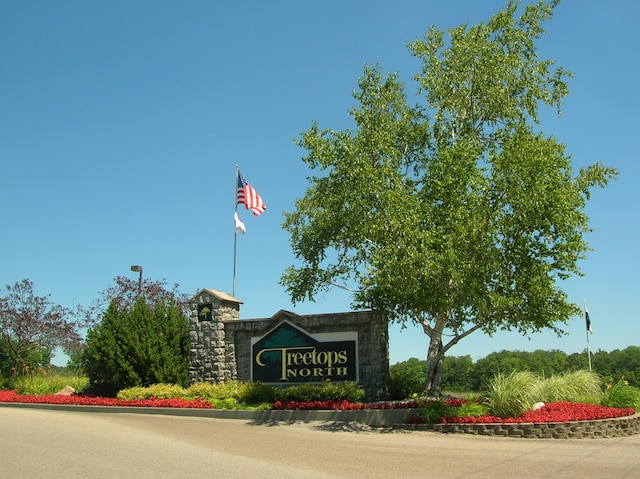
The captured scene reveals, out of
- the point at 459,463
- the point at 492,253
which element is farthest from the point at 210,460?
the point at 492,253

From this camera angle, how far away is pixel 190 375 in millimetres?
21625

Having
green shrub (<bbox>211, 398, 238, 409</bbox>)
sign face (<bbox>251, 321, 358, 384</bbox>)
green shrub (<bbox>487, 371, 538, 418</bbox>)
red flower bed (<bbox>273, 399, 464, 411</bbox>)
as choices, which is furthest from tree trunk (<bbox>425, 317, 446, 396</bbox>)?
green shrub (<bbox>211, 398, 238, 409</bbox>)

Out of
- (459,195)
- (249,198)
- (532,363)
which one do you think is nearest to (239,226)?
(249,198)

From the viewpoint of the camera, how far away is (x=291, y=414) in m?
16.8

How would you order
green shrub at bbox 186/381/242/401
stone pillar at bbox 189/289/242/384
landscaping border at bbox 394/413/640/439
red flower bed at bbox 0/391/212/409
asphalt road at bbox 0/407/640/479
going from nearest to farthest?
asphalt road at bbox 0/407/640/479
landscaping border at bbox 394/413/640/439
red flower bed at bbox 0/391/212/409
green shrub at bbox 186/381/242/401
stone pillar at bbox 189/289/242/384

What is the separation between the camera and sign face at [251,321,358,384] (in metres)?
19.4

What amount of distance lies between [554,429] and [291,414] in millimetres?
6914

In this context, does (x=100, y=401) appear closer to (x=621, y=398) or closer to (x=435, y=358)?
(x=435, y=358)

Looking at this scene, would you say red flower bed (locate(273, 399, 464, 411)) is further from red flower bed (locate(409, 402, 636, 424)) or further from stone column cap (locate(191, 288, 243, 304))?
stone column cap (locate(191, 288, 243, 304))

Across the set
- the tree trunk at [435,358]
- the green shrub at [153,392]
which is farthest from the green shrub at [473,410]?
the green shrub at [153,392]

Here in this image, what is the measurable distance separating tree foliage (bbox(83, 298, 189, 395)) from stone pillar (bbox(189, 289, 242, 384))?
0.63 metres

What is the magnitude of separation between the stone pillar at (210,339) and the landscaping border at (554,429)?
9.32 m

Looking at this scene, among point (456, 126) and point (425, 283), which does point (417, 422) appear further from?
point (456, 126)

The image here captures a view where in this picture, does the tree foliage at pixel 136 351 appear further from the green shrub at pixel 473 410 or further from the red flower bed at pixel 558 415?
the green shrub at pixel 473 410
